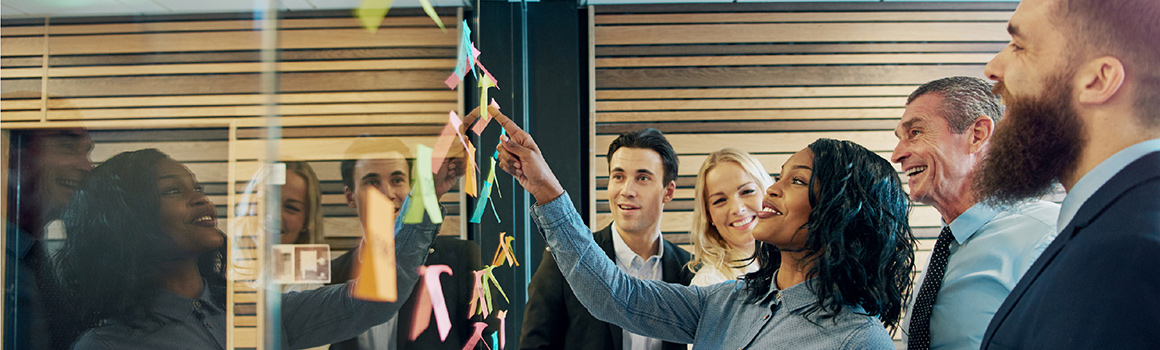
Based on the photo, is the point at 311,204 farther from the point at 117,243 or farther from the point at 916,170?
the point at 916,170

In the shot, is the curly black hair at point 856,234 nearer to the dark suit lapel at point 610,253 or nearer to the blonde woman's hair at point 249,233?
the dark suit lapel at point 610,253

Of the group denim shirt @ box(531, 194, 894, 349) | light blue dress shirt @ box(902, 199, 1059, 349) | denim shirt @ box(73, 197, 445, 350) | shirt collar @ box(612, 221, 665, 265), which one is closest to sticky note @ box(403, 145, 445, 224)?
denim shirt @ box(73, 197, 445, 350)

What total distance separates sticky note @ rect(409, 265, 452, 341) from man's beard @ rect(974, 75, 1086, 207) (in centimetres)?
81

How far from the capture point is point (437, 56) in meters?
0.88

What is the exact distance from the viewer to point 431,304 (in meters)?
0.87

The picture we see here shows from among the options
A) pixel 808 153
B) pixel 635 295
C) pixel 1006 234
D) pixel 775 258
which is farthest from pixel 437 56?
pixel 1006 234

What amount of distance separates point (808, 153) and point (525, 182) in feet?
2.23

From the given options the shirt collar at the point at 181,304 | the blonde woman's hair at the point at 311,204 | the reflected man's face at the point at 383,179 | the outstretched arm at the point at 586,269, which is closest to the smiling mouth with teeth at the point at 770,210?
the outstretched arm at the point at 586,269

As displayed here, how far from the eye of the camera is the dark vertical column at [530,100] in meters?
1.65

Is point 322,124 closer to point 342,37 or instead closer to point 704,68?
point 342,37

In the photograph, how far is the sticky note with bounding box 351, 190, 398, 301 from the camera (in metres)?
0.54

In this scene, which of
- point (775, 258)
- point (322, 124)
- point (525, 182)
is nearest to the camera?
point (322, 124)

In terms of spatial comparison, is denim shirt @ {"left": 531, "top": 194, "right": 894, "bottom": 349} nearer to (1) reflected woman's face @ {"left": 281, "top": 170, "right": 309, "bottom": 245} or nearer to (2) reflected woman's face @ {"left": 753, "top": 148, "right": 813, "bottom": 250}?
(2) reflected woman's face @ {"left": 753, "top": 148, "right": 813, "bottom": 250}

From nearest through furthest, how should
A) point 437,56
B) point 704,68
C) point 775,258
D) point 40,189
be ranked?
point 40,189 → point 437,56 → point 775,258 → point 704,68
